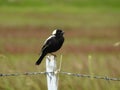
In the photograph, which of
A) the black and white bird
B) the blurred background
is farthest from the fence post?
the black and white bird

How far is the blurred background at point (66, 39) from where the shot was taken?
7707 millimetres

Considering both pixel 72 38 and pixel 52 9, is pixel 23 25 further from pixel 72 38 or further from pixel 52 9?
pixel 52 9

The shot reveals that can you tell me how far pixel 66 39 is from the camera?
27828 millimetres

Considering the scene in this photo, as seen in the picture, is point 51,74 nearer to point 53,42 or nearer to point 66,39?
point 53,42

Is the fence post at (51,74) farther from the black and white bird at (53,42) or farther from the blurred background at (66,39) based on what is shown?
the black and white bird at (53,42)

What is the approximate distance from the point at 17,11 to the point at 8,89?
128 ft

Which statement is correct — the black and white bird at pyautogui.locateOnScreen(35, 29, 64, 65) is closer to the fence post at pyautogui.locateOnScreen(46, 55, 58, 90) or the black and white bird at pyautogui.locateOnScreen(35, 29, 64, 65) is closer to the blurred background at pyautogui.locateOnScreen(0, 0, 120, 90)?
the blurred background at pyautogui.locateOnScreen(0, 0, 120, 90)

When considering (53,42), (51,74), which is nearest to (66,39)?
(53,42)

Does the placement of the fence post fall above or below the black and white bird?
below

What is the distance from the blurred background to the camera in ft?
25.3

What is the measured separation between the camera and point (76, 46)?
24.4 meters

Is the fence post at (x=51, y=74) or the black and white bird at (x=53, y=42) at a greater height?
the black and white bird at (x=53, y=42)

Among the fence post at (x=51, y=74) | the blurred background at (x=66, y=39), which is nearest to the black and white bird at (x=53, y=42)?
the blurred background at (x=66, y=39)

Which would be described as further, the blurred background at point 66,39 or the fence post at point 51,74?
the blurred background at point 66,39
